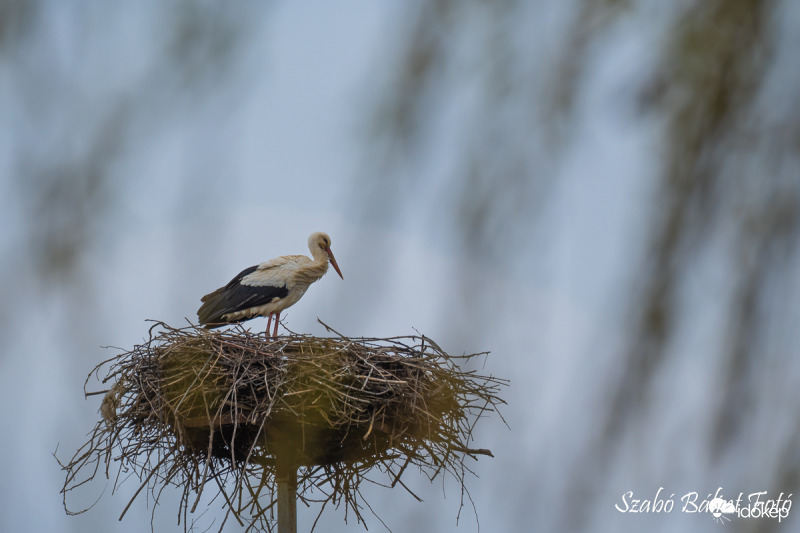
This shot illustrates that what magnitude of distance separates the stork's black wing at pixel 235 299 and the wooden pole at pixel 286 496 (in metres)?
1.84

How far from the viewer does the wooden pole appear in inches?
203

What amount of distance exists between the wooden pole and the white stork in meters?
1.76

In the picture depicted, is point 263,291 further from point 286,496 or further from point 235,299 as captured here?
point 286,496

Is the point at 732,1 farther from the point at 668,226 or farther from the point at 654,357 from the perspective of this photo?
the point at 654,357

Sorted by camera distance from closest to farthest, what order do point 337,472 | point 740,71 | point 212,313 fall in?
point 740,71, point 337,472, point 212,313

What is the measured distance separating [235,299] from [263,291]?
206 mm

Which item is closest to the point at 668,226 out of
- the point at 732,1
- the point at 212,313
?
the point at 732,1

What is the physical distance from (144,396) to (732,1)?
4081mm

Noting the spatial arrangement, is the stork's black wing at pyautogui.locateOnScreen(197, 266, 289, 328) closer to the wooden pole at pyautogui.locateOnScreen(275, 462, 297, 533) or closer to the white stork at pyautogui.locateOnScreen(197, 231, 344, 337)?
the white stork at pyautogui.locateOnScreen(197, 231, 344, 337)

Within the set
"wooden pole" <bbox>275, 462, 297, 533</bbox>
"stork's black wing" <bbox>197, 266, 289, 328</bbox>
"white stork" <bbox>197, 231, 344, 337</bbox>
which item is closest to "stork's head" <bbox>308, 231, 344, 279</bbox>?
"white stork" <bbox>197, 231, 344, 337</bbox>

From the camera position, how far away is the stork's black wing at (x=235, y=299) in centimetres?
692

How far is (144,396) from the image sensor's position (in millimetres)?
5000

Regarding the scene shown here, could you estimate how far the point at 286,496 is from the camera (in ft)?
17.1

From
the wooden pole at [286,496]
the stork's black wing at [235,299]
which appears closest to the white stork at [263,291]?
the stork's black wing at [235,299]
